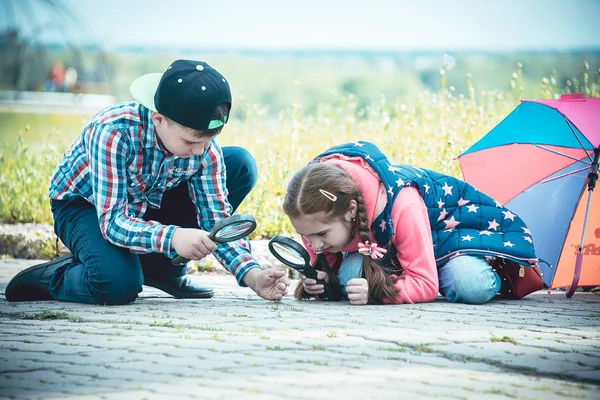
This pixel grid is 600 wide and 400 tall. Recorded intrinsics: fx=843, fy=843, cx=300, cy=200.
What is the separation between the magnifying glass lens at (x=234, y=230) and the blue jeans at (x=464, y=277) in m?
0.68

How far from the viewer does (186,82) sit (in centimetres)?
352

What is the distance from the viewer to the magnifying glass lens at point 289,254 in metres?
3.76

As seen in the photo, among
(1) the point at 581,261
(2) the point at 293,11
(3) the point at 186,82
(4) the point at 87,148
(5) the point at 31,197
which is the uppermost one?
(2) the point at 293,11

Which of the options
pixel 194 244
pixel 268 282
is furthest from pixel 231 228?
pixel 268 282

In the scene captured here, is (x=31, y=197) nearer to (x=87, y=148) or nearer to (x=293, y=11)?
(x=87, y=148)

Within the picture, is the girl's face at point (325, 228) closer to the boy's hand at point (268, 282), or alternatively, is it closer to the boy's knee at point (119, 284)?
the boy's hand at point (268, 282)

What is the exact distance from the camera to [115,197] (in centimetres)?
371

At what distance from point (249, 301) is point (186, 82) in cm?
114

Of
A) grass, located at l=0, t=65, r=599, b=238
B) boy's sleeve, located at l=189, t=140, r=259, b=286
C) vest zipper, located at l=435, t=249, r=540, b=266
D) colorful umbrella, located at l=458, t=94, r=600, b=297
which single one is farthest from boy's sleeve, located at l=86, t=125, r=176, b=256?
grass, located at l=0, t=65, r=599, b=238

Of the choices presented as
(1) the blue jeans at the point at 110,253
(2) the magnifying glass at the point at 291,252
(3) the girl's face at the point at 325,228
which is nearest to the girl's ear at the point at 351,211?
(3) the girl's face at the point at 325,228

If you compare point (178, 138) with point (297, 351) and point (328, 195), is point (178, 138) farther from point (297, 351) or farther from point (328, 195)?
point (297, 351)

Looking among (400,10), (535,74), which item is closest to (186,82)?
(535,74)

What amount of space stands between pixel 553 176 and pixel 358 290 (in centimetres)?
127

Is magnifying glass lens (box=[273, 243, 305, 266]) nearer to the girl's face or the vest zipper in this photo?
the girl's face
